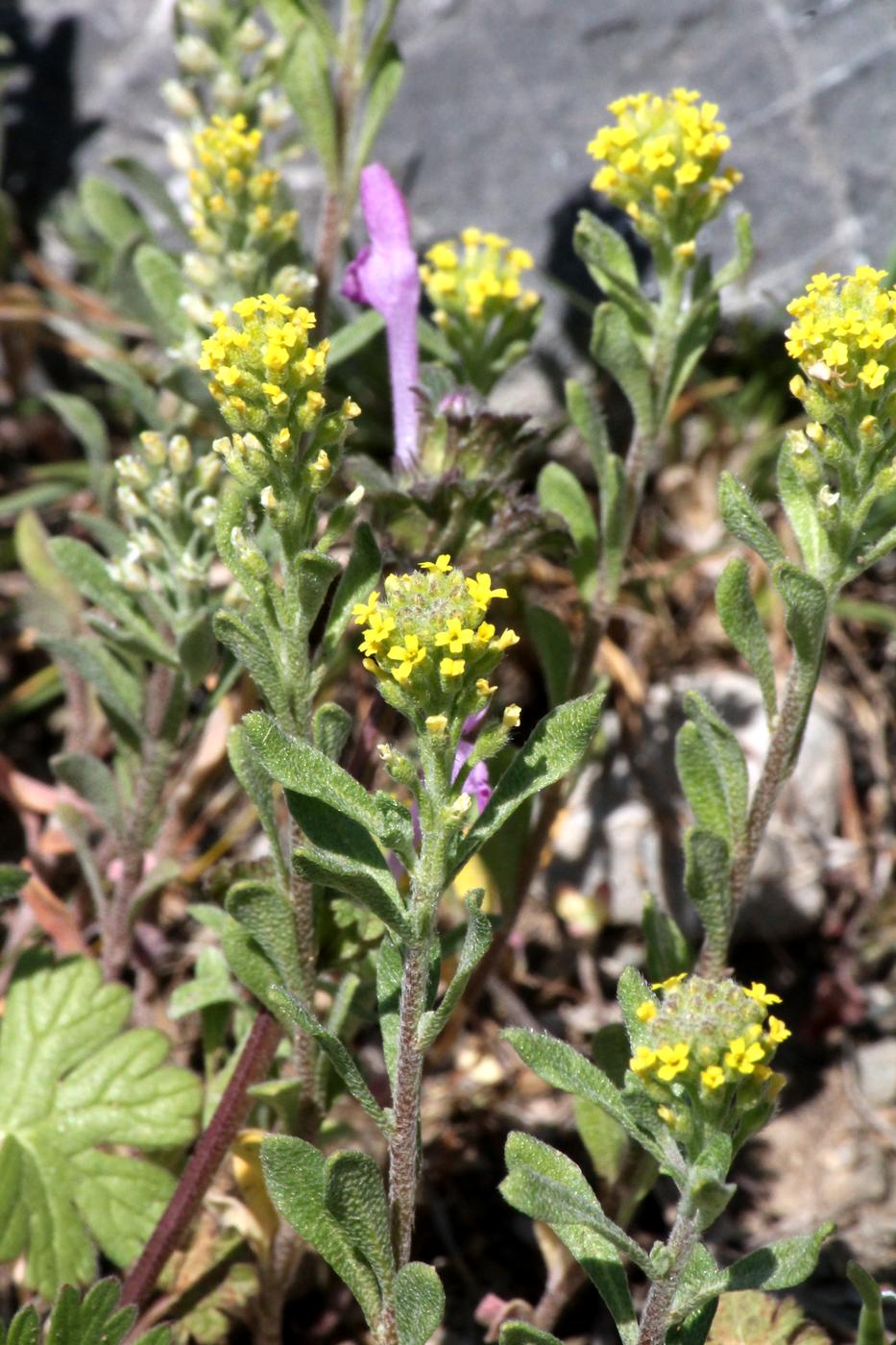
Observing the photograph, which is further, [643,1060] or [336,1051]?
[336,1051]

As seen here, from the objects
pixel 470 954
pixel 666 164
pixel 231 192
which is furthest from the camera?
pixel 231 192

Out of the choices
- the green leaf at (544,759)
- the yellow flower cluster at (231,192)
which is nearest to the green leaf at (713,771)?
the green leaf at (544,759)

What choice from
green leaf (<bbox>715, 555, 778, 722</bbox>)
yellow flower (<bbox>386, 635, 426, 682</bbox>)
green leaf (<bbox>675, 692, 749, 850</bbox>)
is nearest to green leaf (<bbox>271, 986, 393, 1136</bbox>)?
yellow flower (<bbox>386, 635, 426, 682</bbox>)

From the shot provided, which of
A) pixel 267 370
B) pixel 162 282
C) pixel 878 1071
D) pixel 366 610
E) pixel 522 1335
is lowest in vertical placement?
pixel 878 1071

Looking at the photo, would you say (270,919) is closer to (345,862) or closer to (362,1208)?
(345,862)

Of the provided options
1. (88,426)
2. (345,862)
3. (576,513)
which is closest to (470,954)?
(345,862)
